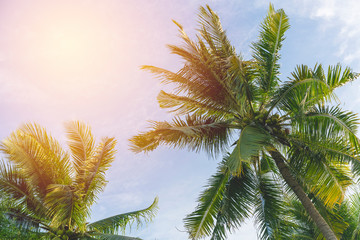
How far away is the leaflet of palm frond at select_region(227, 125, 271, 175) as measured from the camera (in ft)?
24.0

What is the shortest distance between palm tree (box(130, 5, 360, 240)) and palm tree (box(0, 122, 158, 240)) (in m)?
2.83

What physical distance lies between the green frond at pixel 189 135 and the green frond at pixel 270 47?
1910 mm

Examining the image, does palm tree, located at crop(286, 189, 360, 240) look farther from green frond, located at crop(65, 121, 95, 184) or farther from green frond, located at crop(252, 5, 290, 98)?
green frond, located at crop(65, 121, 95, 184)

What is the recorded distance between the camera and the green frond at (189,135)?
9344mm

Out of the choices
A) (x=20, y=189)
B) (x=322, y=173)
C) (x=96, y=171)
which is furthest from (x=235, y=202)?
(x=20, y=189)

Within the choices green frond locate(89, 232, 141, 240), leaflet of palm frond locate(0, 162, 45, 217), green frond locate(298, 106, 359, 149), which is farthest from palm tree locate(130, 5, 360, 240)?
leaflet of palm frond locate(0, 162, 45, 217)

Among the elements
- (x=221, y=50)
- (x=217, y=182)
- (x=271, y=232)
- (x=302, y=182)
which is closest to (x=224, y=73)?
(x=221, y=50)

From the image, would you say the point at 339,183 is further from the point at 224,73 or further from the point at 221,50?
the point at 221,50

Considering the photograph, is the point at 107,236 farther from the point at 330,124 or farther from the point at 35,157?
the point at 330,124

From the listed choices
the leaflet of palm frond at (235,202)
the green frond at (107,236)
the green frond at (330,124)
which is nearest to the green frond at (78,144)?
the green frond at (107,236)

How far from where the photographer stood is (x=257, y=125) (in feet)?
29.5

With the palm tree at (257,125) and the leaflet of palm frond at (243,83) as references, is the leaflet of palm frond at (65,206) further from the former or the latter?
the leaflet of palm frond at (243,83)

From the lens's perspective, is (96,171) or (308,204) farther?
→ (96,171)

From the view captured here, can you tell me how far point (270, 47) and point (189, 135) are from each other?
12.7ft
